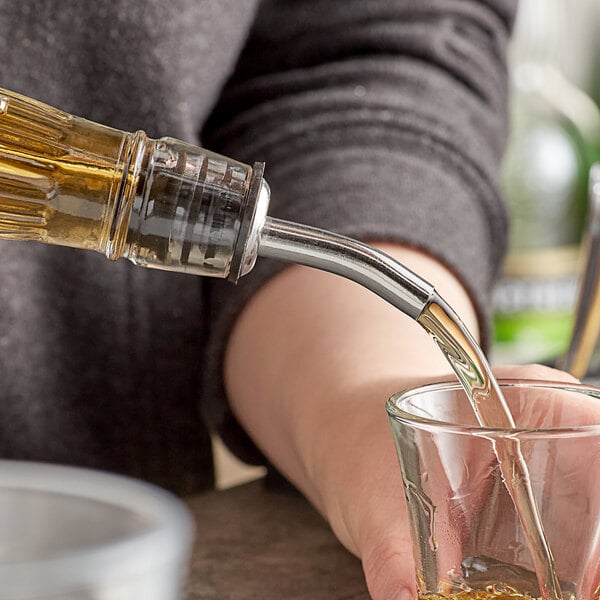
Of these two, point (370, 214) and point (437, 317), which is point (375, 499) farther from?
point (370, 214)

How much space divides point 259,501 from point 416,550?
18cm

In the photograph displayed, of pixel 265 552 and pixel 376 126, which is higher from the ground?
pixel 376 126

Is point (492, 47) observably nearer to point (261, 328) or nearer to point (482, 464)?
point (261, 328)

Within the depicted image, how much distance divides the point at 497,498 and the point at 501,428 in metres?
0.03

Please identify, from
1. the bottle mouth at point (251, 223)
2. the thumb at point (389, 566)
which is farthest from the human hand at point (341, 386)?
the bottle mouth at point (251, 223)

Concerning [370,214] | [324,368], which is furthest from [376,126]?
[324,368]

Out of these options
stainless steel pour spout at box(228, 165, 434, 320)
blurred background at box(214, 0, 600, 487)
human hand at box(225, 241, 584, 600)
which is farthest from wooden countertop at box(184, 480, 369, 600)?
blurred background at box(214, 0, 600, 487)

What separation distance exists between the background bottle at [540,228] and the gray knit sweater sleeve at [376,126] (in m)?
0.22

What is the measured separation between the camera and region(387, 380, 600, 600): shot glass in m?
0.29

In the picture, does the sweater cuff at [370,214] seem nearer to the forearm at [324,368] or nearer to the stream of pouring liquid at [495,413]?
the forearm at [324,368]

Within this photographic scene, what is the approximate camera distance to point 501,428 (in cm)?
28

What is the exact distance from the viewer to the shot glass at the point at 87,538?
135mm

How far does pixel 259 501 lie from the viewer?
486 mm

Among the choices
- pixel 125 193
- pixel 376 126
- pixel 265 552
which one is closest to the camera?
pixel 125 193
